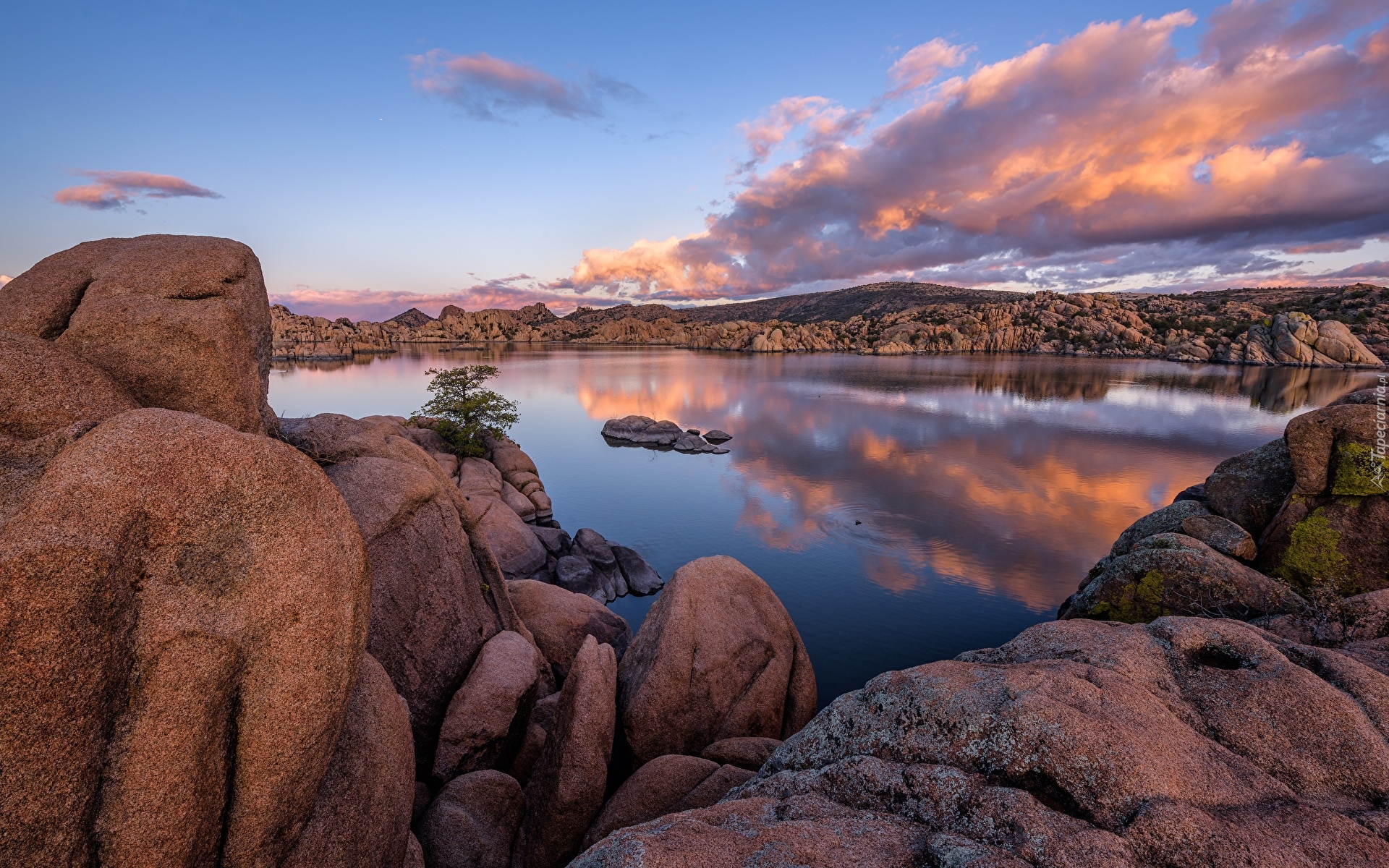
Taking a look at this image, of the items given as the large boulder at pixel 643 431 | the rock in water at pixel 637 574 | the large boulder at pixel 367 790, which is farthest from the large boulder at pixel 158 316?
the large boulder at pixel 643 431

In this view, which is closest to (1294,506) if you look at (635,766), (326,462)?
(635,766)

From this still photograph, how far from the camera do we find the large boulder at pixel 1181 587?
568 inches

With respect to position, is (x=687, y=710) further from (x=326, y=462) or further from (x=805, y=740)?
(x=326, y=462)

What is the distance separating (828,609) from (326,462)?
2168 centimetres

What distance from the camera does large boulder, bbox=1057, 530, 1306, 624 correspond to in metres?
14.4

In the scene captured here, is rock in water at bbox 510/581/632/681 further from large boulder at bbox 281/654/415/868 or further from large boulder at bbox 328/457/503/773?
large boulder at bbox 281/654/415/868

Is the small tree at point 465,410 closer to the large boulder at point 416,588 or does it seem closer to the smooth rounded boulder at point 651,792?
the large boulder at point 416,588

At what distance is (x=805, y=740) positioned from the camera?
8000 millimetres

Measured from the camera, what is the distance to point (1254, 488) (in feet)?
66.3

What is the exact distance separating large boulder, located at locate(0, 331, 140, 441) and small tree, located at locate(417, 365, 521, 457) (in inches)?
1369

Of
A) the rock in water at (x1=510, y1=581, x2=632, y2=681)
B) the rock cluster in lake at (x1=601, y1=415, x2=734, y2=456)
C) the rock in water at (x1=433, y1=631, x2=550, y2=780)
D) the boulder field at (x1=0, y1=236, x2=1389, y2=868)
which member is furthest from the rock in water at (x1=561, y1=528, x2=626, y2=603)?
the rock cluster in lake at (x1=601, y1=415, x2=734, y2=456)

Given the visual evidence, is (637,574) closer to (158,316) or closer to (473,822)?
(473,822)

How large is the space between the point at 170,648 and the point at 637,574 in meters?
24.2

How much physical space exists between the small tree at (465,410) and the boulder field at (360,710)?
3106cm
